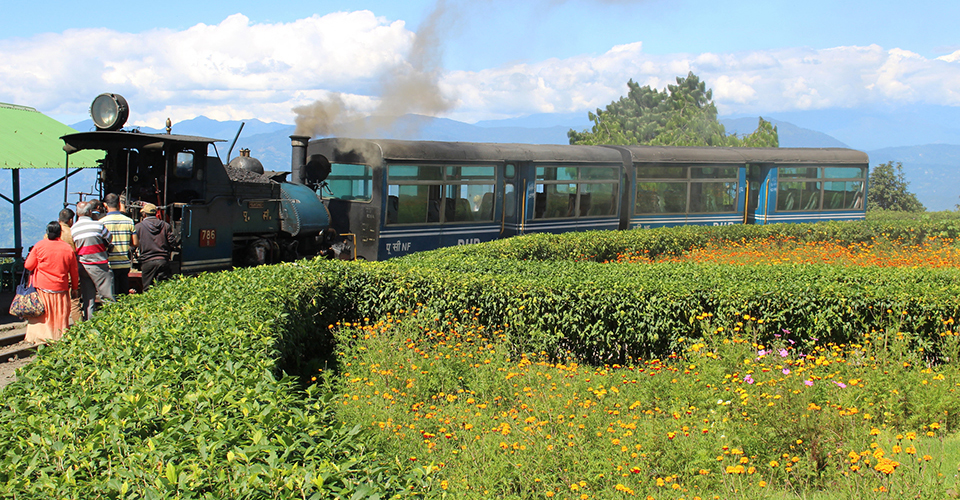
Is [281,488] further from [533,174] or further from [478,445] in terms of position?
[533,174]

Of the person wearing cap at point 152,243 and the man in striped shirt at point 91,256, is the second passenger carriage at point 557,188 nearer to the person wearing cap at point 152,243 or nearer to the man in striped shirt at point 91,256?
the person wearing cap at point 152,243

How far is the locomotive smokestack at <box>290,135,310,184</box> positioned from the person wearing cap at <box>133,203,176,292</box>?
14.5 ft

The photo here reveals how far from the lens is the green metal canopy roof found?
1263 centimetres

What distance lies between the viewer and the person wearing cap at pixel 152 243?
1000cm

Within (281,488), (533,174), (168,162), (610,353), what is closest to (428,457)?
(281,488)

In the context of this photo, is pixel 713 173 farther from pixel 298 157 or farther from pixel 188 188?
pixel 188 188

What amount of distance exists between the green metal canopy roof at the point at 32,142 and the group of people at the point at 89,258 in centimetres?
322

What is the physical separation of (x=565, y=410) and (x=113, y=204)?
7260 mm

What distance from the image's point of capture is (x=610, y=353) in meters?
8.27

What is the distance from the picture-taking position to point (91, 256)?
931 centimetres

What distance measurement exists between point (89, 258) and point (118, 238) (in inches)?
18.5

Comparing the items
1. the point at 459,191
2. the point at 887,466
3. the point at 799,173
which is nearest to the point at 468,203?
the point at 459,191

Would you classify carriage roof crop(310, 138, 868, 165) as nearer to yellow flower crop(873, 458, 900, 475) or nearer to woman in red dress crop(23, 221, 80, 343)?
woman in red dress crop(23, 221, 80, 343)

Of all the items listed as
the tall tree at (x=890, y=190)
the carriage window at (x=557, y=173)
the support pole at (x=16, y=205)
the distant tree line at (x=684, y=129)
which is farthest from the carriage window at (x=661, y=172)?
the tall tree at (x=890, y=190)
